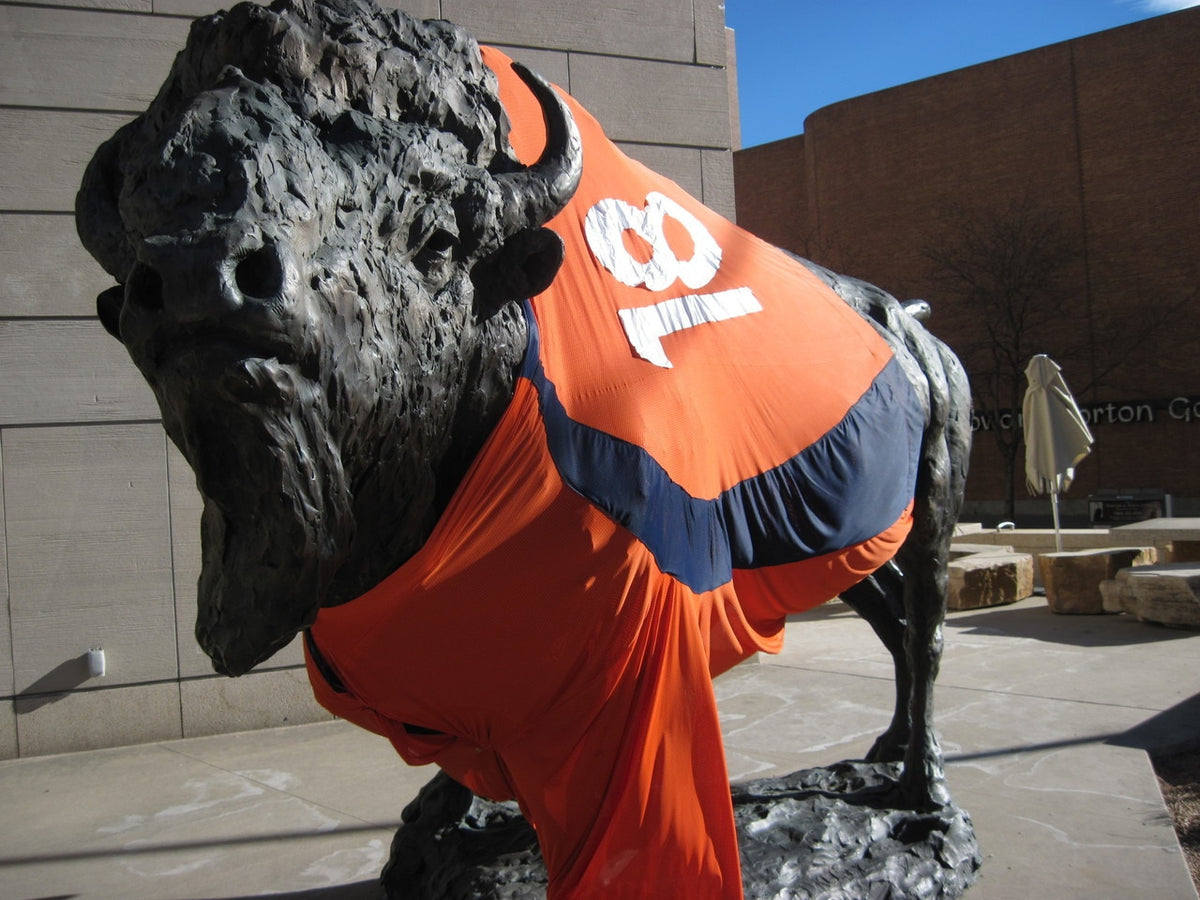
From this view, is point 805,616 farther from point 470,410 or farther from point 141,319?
point 141,319

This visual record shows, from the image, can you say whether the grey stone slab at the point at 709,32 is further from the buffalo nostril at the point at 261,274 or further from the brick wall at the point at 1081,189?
the brick wall at the point at 1081,189

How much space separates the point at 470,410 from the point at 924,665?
239 cm

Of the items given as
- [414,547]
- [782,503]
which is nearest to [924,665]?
[782,503]

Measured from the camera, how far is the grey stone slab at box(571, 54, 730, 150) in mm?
6711

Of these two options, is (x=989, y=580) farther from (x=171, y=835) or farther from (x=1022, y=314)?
(x=1022, y=314)

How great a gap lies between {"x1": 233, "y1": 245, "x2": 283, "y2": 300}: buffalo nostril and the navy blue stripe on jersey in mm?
702

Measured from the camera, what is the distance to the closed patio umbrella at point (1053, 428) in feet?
38.6

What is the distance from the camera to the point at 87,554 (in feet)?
18.5

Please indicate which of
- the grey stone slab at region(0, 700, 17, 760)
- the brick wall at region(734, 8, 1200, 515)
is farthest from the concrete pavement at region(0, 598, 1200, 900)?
the brick wall at region(734, 8, 1200, 515)

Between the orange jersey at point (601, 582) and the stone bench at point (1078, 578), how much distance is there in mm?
7698

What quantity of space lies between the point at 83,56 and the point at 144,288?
5.14 metres

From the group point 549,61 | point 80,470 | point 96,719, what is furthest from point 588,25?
point 96,719

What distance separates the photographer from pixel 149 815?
4383 mm

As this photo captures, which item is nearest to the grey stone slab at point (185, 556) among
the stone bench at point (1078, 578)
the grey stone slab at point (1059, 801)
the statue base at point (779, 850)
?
the statue base at point (779, 850)
